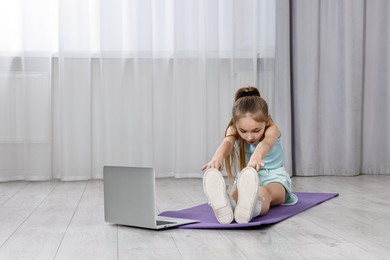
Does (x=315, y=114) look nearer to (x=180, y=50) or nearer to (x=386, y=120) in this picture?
(x=386, y=120)

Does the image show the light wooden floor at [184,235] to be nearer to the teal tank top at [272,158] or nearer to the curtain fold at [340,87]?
the teal tank top at [272,158]

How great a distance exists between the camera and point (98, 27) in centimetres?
385

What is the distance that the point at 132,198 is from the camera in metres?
2.04

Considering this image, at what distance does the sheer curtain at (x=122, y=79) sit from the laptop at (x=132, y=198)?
5.54 ft

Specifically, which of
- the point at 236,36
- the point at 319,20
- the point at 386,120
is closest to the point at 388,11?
the point at 319,20

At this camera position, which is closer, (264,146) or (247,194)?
(247,194)

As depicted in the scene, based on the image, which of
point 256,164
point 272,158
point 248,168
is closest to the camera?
point 248,168

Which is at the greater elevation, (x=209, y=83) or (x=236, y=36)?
(x=236, y=36)

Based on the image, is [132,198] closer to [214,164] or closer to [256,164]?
[214,164]

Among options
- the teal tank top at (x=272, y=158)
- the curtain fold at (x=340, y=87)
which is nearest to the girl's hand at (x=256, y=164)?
the teal tank top at (x=272, y=158)

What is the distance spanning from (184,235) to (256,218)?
40cm

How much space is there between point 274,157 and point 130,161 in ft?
4.43

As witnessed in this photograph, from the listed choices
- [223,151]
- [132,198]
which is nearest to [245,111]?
[223,151]

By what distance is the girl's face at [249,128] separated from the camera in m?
2.47
